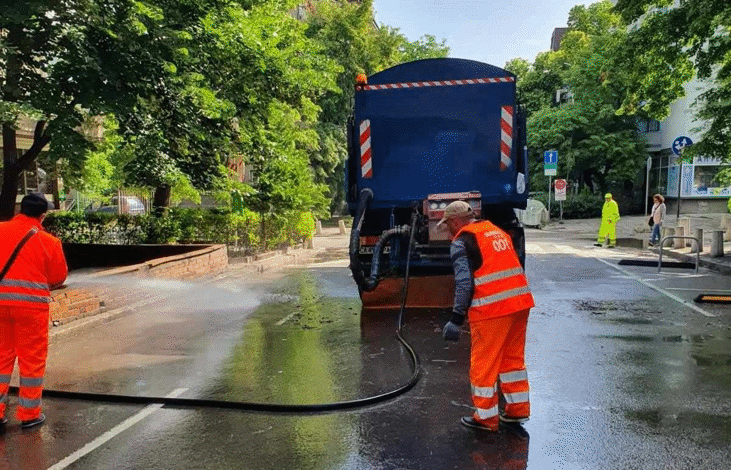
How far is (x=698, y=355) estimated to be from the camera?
6.39m

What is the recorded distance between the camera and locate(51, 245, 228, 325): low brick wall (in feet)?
25.8

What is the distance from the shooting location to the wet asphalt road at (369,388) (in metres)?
3.98

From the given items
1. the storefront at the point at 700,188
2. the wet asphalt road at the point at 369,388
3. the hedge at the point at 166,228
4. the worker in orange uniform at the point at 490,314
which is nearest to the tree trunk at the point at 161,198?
the hedge at the point at 166,228

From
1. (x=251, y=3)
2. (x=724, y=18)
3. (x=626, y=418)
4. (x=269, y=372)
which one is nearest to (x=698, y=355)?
(x=626, y=418)

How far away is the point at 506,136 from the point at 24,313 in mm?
6323

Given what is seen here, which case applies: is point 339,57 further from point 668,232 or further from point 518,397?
point 518,397

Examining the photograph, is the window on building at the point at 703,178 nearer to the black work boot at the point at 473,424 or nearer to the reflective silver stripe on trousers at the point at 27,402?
the black work boot at the point at 473,424

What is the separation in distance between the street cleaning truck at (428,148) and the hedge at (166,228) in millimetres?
8125

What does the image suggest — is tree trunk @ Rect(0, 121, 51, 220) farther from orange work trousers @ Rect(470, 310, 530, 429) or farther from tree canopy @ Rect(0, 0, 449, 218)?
orange work trousers @ Rect(470, 310, 530, 429)

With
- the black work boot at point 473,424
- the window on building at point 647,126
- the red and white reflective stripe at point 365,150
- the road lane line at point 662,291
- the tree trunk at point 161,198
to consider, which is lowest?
the black work boot at point 473,424

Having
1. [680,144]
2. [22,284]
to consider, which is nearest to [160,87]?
[22,284]

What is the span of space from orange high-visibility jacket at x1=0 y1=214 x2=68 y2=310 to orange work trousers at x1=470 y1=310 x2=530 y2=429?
11.1 feet

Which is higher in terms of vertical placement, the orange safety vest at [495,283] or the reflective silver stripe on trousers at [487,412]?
the orange safety vest at [495,283]

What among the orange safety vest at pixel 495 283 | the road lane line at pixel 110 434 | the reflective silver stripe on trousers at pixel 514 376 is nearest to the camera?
the road lane line at pixel 110 434
